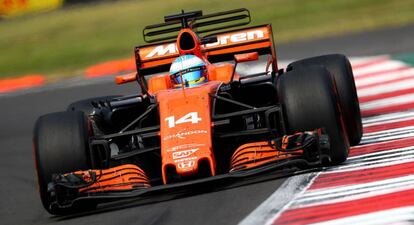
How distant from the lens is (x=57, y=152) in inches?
348

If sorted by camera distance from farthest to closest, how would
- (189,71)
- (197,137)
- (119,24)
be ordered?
(119,24), (189,71), (197,137)

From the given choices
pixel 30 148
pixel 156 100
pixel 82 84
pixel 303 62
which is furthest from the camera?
pixel 82 84

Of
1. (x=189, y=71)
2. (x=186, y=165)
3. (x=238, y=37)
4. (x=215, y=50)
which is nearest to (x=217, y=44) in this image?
(x=215, y=50)

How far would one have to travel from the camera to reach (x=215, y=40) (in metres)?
10.7

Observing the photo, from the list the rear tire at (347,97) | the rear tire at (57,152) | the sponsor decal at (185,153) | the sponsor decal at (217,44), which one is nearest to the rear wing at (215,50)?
the sponsor decal at (217,44)

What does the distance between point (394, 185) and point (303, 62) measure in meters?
3.08

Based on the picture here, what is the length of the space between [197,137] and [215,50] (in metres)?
2.81

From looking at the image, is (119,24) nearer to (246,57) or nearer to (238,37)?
(238,37)

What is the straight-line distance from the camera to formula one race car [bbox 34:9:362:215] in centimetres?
859

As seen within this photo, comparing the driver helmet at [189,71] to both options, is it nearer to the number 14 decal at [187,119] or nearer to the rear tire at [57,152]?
the number 14 decal at [187,119]

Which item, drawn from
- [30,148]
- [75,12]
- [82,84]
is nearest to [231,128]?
[30,148]

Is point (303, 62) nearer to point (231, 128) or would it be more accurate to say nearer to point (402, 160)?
point (231, 128)

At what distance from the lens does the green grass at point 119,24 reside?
2417cm

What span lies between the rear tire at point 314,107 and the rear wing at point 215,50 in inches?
88.5
